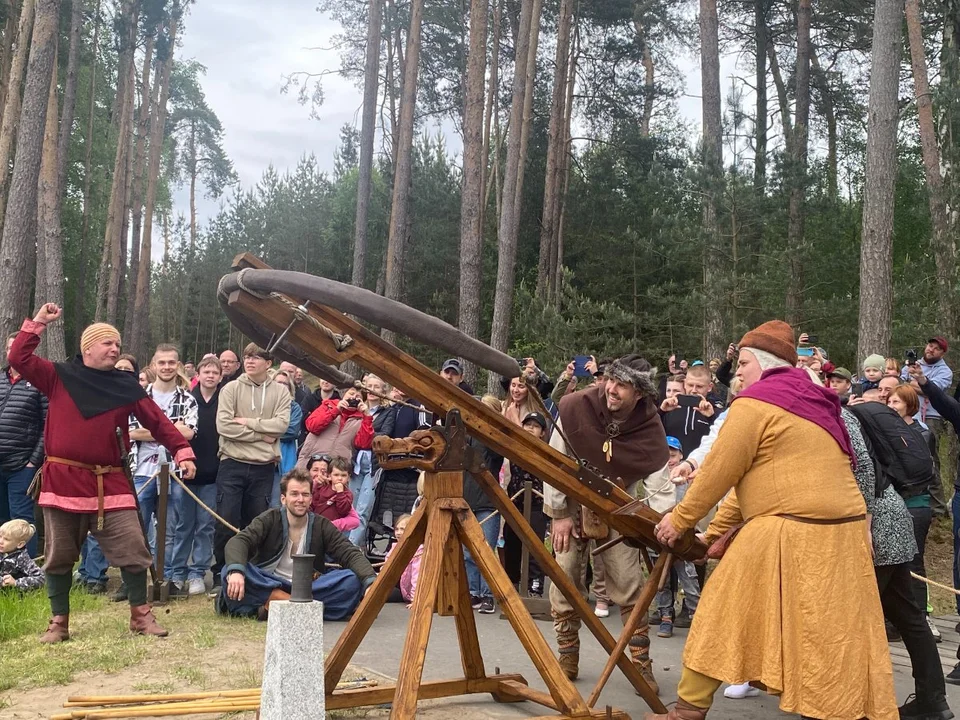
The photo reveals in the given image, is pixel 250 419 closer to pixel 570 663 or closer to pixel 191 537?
pixel 191 537

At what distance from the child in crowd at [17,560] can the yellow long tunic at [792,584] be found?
5422 mm

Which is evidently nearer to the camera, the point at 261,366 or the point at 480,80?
the point at 261,366

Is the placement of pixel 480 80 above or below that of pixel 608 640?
above

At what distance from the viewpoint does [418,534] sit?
4.21m

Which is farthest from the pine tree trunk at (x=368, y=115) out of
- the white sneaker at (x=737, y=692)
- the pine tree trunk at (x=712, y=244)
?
the white sneaker at (x=737, y=692)

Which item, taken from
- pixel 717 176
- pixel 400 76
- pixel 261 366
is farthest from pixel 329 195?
pixel 261 366

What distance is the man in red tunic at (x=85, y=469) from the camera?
5.82 metres

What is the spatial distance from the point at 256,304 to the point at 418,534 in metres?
1.34

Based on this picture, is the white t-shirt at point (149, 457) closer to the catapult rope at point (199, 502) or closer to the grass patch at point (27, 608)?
the catapult rope at point (199, 502)

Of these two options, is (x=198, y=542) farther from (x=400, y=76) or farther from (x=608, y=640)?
(x=400, y=76)

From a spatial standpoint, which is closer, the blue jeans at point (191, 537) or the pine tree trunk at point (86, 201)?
the blue jeans at point (191, 537)

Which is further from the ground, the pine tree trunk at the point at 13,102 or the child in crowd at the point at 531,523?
the pine tree trunk at the point at 13,102

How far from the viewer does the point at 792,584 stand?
3701mm

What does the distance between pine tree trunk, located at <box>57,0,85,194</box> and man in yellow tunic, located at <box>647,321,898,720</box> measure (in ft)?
65.2
